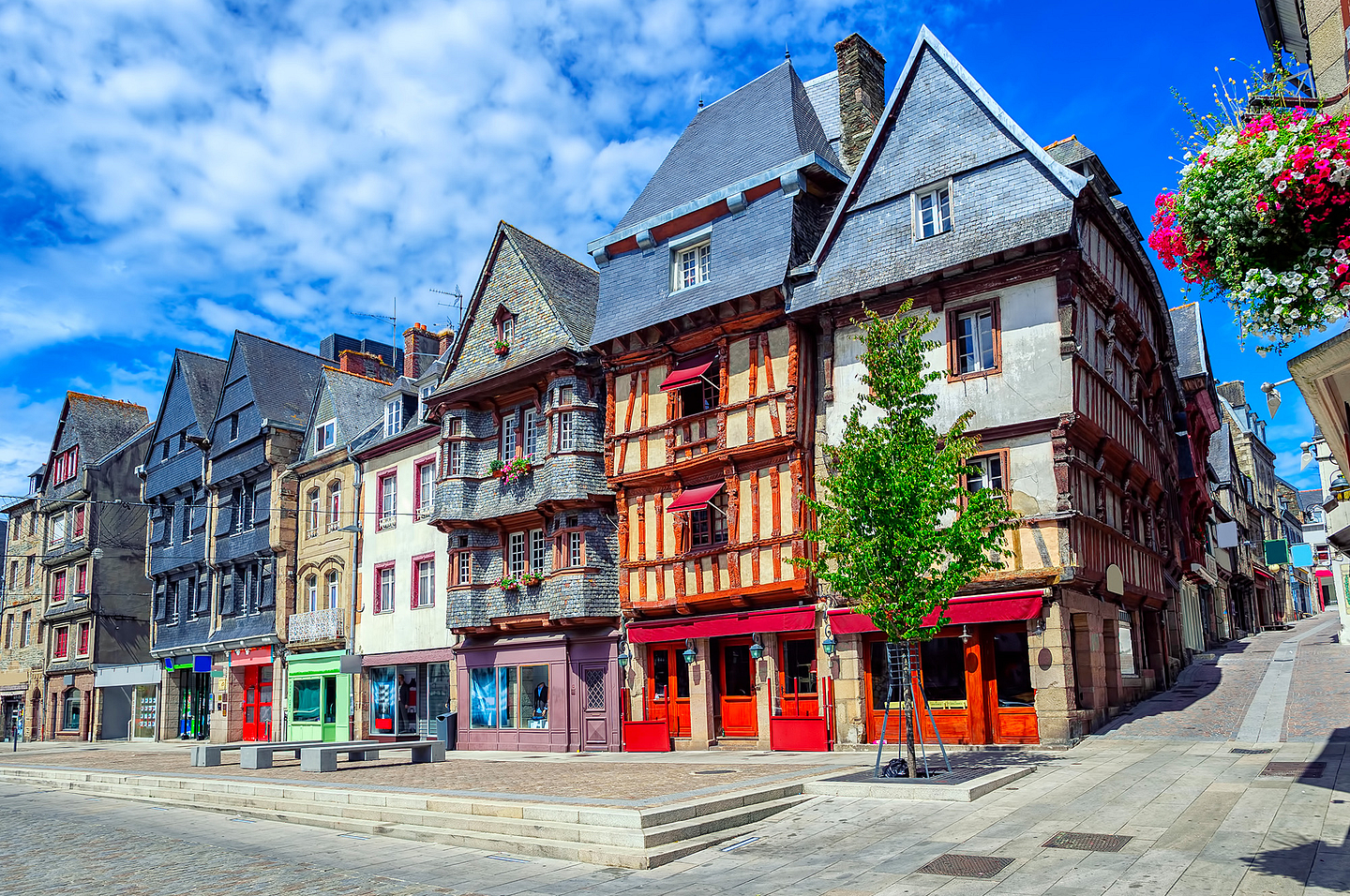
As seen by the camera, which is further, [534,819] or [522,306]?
[522,306]

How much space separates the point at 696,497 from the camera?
2312 centimetres

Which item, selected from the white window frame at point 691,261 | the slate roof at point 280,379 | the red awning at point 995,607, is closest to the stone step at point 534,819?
the red awning at point 995,607

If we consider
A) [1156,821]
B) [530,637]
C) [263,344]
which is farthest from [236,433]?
[1156,821]

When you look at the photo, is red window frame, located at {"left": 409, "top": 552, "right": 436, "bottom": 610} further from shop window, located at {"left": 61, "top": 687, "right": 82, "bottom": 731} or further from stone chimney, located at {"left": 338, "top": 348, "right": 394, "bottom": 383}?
shop window, located at {"left": 61, "top": 687, "right": 82, "bottom": 731}

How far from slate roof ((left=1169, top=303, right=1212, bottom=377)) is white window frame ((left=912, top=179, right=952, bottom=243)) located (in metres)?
19.0

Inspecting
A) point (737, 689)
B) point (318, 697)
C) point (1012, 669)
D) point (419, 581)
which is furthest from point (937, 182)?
point (318, 697)

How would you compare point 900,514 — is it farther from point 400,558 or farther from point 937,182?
point 400,558

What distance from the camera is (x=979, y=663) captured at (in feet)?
62.6

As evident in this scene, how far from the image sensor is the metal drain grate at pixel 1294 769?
12570mm

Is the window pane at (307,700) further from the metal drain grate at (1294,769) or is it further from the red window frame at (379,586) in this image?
the metal drain grate at (1294,769)

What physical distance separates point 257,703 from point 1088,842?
108 feet

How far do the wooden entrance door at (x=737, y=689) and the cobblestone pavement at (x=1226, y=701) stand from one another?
7294mm

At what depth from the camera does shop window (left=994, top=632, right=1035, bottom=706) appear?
18.7m

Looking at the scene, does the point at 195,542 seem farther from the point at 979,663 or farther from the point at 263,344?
the point at 979,663
